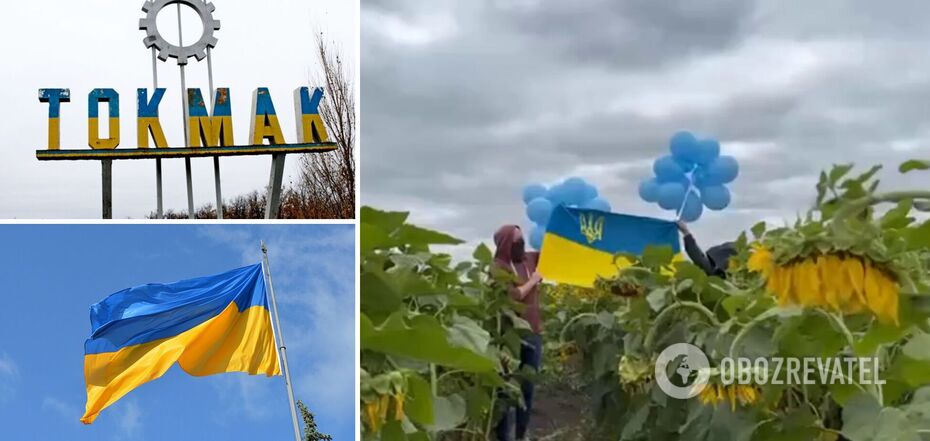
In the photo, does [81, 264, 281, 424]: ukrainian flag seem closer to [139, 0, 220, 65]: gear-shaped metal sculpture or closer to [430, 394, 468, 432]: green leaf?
[139, 0, 220, 65]: gear-shaped metal sculpture

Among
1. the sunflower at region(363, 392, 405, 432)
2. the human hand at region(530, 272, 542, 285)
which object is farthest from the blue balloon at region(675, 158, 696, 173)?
the sunflower at region(363, 392, 405, 432)

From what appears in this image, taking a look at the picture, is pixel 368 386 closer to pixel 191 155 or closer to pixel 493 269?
pixel 493 269

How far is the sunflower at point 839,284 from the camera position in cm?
71

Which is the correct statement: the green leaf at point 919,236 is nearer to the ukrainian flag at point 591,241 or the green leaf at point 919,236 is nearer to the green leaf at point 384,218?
the green leaf at point 384,218

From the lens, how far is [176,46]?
1856 mm

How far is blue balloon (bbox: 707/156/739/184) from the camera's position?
3.14 m

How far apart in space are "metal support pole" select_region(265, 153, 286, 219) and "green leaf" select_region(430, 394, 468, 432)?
3.65ft

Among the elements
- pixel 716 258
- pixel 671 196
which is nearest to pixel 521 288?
pixel 716 258

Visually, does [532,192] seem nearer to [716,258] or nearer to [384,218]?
[716,258]

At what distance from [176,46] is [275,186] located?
0.46m

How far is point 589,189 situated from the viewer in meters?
3.68

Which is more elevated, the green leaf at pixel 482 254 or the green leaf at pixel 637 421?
the green leaf at pixel 482 254

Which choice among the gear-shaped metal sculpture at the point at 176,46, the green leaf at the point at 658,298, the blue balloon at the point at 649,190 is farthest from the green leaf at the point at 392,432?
the blue balloon at the point at 649,190

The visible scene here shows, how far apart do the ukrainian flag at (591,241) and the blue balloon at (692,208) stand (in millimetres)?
574
